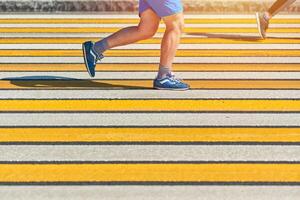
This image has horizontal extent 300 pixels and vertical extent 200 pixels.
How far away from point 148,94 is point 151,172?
246 cm

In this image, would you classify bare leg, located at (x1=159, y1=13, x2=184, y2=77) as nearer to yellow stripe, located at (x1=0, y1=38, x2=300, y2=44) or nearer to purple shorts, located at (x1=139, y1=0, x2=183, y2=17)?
purple shorts, located at (x1=139, y1=0, x2=183, y2=17)

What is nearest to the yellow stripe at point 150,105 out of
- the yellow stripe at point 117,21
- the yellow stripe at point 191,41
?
the yellow stripe at point 191,41

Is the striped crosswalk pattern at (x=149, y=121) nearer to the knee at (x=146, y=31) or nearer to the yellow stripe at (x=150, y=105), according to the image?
the yellow stripe at (x=150, y=105)

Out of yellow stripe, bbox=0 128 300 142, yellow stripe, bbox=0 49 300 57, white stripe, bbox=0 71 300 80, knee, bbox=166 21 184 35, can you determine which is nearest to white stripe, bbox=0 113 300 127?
yellow stripe, bbox=0 128 300 142

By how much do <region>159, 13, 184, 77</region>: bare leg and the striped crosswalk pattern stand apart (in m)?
0.30

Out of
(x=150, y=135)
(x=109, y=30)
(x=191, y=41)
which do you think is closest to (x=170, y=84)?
(x=150, y=135)

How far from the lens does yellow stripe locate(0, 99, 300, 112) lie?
293 inches

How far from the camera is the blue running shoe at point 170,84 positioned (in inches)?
322

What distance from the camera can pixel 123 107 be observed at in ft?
24.5

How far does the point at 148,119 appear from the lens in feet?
23.2

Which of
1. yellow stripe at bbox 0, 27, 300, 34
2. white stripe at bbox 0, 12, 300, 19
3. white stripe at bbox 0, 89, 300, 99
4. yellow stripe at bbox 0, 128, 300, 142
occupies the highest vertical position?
yellow stripe at bbox 0, 128, 300, 142
